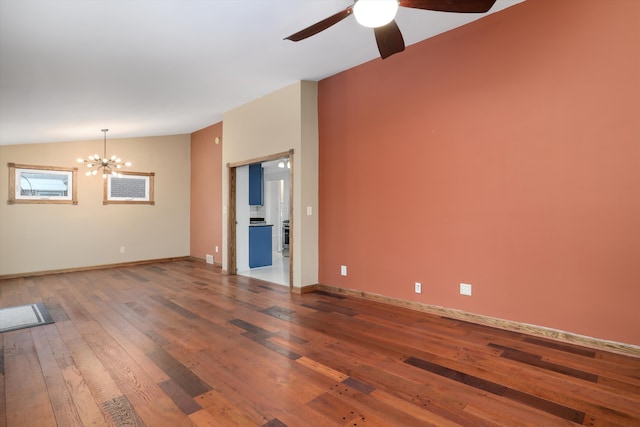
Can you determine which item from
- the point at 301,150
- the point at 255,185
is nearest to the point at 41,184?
the point at 255,185

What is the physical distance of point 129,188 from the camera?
7.35 meters

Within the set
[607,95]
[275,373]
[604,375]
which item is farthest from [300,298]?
[607,95]

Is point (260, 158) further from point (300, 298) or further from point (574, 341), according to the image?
point (574, 341)

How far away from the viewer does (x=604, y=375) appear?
233cm

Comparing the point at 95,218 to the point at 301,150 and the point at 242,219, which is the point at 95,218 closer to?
the point at 242,219

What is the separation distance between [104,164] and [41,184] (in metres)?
1.09

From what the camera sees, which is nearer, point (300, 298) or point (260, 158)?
point (300, 298)

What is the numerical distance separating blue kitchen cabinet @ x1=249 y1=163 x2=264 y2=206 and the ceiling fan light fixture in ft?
15.5

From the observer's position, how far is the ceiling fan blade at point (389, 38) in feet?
7.88

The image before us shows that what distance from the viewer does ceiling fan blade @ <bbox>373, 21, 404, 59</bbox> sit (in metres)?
2.40

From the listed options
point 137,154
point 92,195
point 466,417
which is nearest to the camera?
point 466,417

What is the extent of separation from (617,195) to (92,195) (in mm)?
8189

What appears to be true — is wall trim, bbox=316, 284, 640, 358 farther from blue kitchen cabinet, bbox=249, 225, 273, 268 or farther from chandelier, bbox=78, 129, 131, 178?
chandelier, bbox=78, 129, 131, 178

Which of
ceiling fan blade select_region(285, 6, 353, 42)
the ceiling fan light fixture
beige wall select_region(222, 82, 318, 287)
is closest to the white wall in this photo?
beige wall select_region(222, 82, 318, 287)
